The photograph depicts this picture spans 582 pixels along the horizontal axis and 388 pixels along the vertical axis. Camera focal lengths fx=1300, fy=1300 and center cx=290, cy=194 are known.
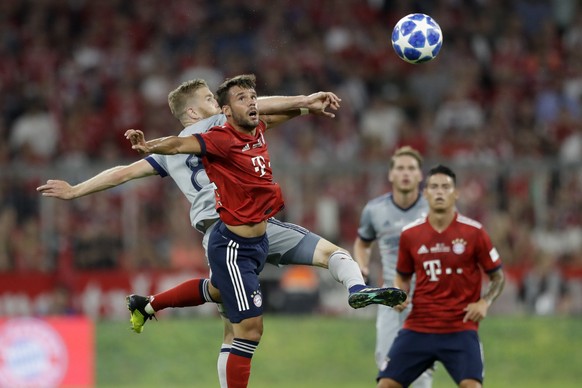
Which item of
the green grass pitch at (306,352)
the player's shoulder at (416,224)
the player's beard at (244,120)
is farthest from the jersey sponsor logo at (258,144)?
the green grass pitch at (306,352)

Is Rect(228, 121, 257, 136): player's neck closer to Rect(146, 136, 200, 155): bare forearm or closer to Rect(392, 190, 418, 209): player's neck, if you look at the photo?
Rect(146, 136, 200, 155): bare forearm

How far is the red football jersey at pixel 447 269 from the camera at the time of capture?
10.3 m

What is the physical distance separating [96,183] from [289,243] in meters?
1.48

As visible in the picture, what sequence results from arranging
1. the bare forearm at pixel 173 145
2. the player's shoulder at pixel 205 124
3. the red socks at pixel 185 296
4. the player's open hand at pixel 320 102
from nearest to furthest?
the bare forearm at pixel 173 145 → the player's open hand at pixel 320 102 → the player's shoulder at pixel 205 124 → the red socks at pixel 185 296

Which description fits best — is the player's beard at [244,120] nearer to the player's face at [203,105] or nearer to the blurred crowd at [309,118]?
the player's face at [203,105]

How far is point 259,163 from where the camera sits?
912 cm

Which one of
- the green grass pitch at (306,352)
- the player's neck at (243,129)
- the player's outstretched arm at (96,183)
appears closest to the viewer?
the player's neck at (243,129)

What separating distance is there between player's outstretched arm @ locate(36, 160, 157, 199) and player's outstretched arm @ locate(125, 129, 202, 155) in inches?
33.2

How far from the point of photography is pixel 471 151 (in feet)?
58.3

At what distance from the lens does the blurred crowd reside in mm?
16078

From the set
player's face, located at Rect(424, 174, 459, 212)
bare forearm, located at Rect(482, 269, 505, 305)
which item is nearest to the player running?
player's face, located at Rect(424, 174, 459, 212)

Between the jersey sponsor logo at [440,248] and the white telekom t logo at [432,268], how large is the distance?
8 cm

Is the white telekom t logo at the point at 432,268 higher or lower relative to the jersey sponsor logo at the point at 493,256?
lower

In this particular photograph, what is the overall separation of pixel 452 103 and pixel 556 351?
4.16 meters
